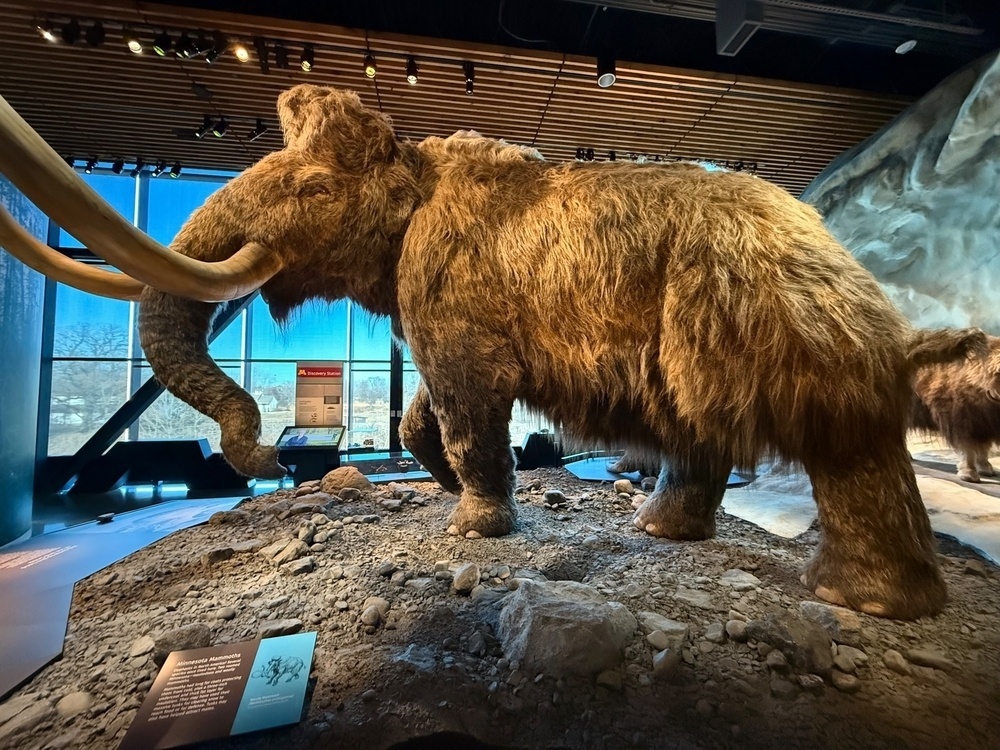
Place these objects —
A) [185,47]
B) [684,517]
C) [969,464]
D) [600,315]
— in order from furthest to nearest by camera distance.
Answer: [969,464] → [185,47] → [684,517] → [600,315]

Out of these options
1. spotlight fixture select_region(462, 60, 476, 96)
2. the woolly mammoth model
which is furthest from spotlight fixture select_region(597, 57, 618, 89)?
the woolly mammoth model

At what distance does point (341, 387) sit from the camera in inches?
116

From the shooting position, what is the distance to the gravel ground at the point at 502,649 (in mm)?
929

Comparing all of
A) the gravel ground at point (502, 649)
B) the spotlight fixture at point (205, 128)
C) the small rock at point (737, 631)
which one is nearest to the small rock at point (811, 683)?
the gravel ground at point (502, 649)

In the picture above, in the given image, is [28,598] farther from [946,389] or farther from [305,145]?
[946,389]

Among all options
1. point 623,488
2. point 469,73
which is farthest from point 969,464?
point 469,73

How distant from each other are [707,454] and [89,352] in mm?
3923

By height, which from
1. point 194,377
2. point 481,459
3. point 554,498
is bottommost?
point 554,498

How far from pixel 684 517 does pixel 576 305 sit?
1.11 meters

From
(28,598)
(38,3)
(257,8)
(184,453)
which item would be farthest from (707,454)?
(38,3)

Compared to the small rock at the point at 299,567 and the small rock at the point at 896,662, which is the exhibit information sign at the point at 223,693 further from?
the small rock at the point at 896,662

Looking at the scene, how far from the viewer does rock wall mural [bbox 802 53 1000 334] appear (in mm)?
2977

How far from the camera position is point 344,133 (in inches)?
76.9

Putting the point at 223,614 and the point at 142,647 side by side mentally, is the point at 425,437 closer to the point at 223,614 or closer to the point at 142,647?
the point at 223,614
